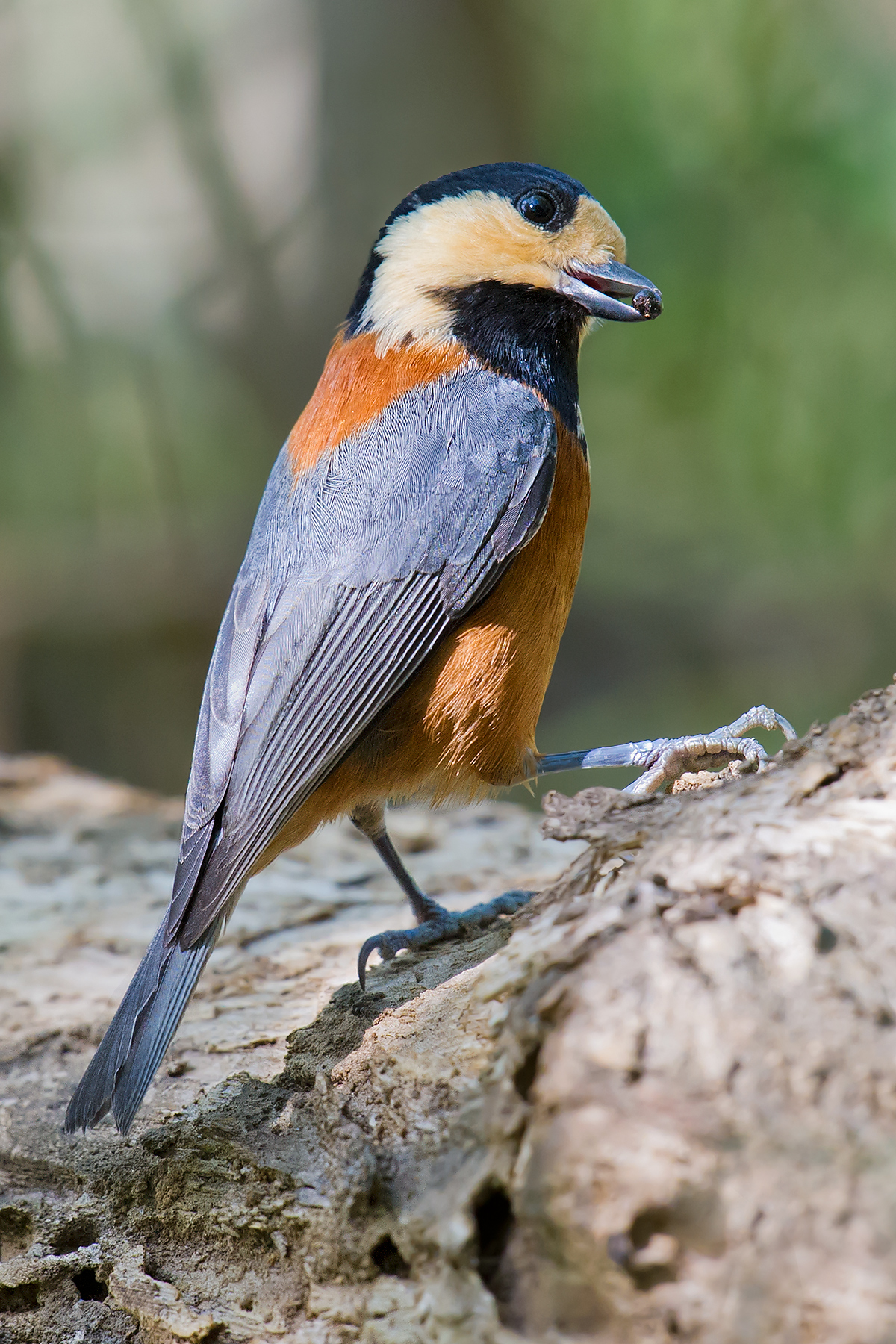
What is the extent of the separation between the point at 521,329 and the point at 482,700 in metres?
1.09

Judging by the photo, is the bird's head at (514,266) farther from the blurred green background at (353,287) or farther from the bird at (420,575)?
the blurred green background at (353,287)

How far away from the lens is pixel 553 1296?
143 centimetres

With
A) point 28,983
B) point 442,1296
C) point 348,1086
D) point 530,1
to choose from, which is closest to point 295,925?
point 28,983

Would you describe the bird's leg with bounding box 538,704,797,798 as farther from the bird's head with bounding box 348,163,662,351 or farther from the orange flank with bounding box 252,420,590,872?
the bird's head with bounding box 348,163,662,351

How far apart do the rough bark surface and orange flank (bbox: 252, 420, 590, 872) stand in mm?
456

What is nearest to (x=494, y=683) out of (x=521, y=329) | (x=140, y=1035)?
(x=521, y=329)

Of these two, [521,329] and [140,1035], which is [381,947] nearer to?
[140,1035]

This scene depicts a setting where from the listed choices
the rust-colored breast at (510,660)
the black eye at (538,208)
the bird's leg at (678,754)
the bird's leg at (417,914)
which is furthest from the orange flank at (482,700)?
the black eye at (538,208)

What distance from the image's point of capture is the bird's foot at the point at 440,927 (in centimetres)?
286

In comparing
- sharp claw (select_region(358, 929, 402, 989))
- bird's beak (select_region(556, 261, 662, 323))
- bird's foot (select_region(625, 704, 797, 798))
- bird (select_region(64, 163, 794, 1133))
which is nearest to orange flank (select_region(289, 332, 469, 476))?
bird (select_region(64, 163, 794, 1133))

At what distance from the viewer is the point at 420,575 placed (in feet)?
8.88

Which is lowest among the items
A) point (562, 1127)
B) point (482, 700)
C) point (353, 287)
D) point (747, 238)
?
point (562, 1127)

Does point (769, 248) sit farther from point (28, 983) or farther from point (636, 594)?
point (28, 983)

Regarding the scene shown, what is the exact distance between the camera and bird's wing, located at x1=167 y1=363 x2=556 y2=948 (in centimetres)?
254
